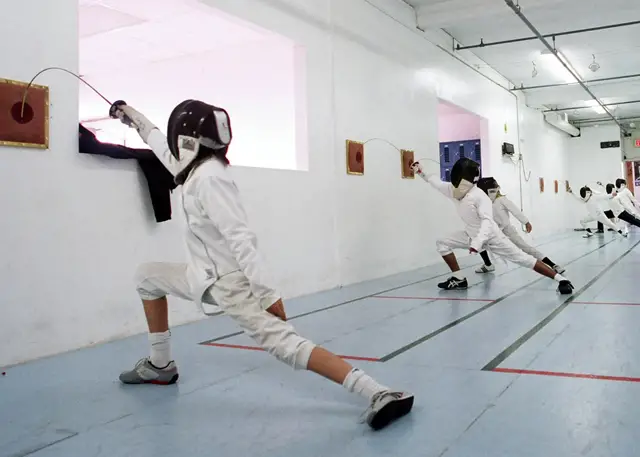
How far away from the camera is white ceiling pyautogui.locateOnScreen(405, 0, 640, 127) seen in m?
7.79

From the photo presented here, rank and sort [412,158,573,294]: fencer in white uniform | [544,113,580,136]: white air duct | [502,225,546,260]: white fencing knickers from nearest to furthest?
[412,158,573,294]: fencer in white uniform < [502,225,546,260]: white fencing knickers < [544,113,580,136]: white air duct

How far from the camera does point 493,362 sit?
2.95 metres

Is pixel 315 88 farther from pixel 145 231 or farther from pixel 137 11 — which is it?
pixel 145 231

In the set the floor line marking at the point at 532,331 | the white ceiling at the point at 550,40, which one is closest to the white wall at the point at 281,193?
the white ceiling at the point at 550,40

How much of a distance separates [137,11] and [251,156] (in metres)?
1.89

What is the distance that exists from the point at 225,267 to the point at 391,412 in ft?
2.70

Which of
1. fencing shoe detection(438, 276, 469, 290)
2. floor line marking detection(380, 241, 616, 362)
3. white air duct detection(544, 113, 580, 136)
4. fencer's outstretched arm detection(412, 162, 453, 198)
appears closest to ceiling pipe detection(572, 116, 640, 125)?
white air duct detection(544, 113, 580, 136)

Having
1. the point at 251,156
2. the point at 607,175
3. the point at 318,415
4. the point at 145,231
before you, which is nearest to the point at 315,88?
the point at 251,156

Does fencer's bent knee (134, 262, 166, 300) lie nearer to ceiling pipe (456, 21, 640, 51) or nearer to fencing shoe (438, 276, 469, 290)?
fencing shoe (438, 276, 469, 290)

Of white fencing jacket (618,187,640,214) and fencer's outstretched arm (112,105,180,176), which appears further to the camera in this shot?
white fencing jacket (618,187,640,214)

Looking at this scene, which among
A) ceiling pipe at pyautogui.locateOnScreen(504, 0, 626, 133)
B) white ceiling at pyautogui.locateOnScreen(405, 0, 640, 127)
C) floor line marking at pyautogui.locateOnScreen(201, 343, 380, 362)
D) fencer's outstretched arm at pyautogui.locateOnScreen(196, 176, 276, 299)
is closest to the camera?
fencer's outstretched arm at pyautogui.locateOnScreen(196, 176, 276, 299)

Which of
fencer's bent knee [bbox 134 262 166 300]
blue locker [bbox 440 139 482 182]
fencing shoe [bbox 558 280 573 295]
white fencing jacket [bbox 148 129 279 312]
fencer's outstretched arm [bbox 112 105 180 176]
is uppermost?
blue locker [bbox 440 139 482 182]

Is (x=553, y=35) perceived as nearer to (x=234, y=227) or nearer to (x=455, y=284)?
(x=455, y=284)

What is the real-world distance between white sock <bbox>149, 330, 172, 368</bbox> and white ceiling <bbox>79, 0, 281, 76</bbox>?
3.19 metres
